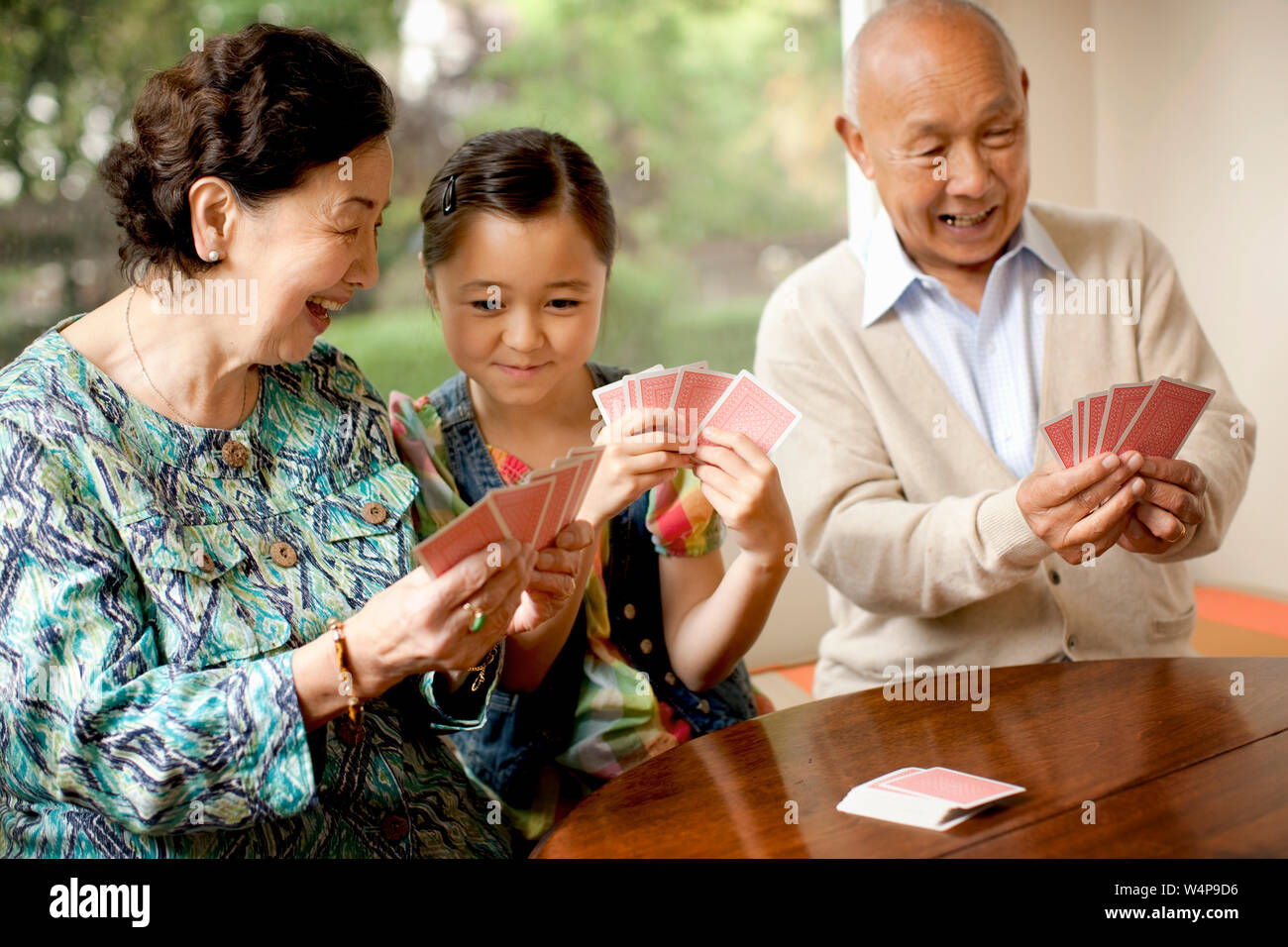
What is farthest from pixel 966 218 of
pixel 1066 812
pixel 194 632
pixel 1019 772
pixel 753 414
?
pixel 194 632

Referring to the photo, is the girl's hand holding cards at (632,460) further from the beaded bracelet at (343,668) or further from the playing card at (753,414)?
the beaded bracelet at (343,668)

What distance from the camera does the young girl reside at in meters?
1.95

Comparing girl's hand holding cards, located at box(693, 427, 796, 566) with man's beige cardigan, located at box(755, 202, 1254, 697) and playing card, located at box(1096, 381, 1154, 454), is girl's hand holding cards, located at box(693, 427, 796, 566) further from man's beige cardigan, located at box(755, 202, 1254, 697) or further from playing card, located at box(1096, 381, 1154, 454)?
playing card, located at box(1096, 381, 1154, 454)

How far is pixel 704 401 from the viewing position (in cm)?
193

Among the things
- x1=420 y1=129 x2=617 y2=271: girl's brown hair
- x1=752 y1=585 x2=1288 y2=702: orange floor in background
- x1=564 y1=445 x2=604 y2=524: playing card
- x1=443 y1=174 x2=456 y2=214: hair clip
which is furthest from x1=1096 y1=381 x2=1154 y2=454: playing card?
x1=752 y1=585 x2=1288 y2=702: orange floor in background

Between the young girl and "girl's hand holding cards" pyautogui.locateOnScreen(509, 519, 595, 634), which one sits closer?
"girl's hand holding cards" pyautogui.locateOnScreen(509, 519, 595, 634)

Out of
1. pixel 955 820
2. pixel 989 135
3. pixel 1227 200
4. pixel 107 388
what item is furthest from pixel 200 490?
pixel 1227 200

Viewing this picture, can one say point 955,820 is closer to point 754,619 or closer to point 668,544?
point 754,619

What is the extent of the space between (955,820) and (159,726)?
975mm

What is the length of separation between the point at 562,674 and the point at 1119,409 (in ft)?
3.46

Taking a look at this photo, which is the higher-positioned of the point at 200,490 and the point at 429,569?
the point at 200,490

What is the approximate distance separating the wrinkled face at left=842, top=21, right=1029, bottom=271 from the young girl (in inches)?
26.4

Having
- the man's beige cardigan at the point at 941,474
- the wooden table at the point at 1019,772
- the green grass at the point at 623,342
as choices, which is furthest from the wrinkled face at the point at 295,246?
the green grass at the point at 623,342

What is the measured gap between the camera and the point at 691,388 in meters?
1.89
